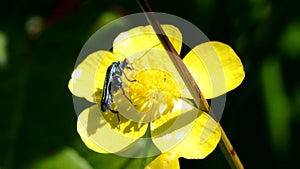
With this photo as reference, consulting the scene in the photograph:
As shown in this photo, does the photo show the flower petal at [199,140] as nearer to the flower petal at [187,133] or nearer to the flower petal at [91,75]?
the flower petal at [187,133]

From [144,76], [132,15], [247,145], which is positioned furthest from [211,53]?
[247,145]

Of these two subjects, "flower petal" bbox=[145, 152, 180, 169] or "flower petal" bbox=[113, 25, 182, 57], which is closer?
"flower petal" bbox=[145, 152, 180, 169]

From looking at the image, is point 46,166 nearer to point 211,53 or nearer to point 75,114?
point 75,114

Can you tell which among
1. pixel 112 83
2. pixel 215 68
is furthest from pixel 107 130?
pixel 215 68

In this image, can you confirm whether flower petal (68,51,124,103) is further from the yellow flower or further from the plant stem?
the plant stem

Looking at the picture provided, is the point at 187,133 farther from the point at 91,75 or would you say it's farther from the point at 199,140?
the point at 91,75

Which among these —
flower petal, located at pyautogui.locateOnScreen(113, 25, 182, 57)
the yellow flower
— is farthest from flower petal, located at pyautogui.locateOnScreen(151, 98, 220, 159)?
flower petal, located at pyautogui.locateOnScreen(113, 25, 182, 57)

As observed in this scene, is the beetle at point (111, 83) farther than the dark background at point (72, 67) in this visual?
No

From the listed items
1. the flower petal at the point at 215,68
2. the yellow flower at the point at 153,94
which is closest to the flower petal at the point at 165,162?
the yellow flower at the point at 153,94
